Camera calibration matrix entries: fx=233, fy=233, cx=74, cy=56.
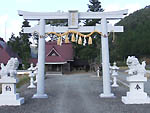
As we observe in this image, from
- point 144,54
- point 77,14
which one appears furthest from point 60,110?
point 144,54

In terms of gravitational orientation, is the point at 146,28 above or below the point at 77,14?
above

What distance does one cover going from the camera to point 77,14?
1105 cm

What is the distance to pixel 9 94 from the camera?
8.93m

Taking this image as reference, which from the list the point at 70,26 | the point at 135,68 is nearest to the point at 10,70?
the point at 70,26

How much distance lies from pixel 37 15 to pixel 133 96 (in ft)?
19.0

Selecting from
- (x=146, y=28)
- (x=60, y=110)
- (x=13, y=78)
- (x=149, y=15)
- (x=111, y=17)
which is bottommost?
(x=60, y=110)

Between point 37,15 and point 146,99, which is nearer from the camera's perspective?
point 146,99

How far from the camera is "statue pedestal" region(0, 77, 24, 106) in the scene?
8.80m

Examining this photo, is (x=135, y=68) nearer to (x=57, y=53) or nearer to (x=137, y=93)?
(x=137, y=93)

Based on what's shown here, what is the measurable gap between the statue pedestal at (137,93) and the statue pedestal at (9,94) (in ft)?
13.6

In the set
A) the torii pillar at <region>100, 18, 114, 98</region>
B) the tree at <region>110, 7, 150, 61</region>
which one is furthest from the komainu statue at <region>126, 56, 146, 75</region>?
the tree at <region>110, 7, 150, 61</region>

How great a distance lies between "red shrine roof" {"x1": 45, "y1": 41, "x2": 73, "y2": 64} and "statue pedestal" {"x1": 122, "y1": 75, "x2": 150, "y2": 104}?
84.2 ft

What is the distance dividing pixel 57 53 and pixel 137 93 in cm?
2889

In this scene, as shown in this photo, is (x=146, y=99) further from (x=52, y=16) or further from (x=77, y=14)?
(x=52, y=16)
